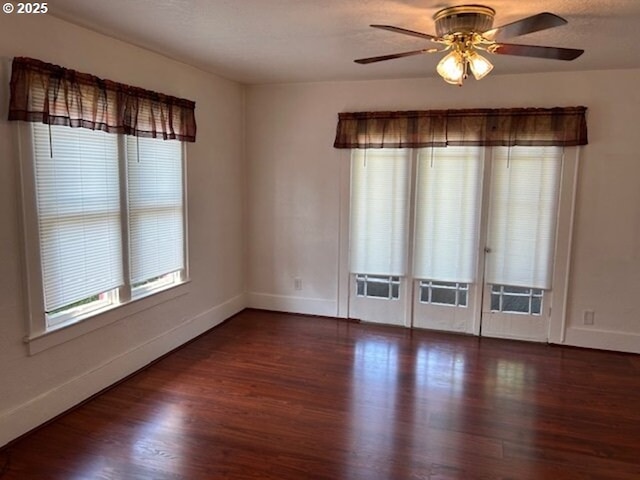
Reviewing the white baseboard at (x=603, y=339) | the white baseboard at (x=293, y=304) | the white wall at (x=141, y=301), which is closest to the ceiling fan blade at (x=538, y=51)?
the white wall at (x=141, y=301)

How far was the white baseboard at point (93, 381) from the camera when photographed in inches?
103

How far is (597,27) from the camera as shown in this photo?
2760 millimetres

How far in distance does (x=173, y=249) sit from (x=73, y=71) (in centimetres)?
160

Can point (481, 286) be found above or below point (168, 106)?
below

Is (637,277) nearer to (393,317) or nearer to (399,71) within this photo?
(393,317)

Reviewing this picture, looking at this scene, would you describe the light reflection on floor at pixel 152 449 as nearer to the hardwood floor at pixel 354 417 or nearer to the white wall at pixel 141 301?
the hardwood floor at pixel 354 417

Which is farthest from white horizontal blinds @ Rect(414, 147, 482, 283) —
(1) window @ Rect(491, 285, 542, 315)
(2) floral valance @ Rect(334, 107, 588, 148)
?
(1) window @ Rect(491, 285, 542, 315)

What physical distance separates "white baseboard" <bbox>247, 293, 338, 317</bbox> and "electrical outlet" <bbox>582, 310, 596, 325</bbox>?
236 cm

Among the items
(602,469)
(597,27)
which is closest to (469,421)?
(602,469)

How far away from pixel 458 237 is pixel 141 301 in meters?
2.89

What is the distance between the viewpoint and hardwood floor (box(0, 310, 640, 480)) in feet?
7.92

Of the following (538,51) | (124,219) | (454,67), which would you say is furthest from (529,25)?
(124,219)

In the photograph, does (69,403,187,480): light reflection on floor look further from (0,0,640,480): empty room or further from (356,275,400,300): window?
(356,275,400,300): window

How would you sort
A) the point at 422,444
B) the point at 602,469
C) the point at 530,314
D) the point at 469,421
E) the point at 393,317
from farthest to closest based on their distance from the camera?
the point at 393,317, the point at 530,314, the point at 469,421, the point at 422,444, the point at 602,469
